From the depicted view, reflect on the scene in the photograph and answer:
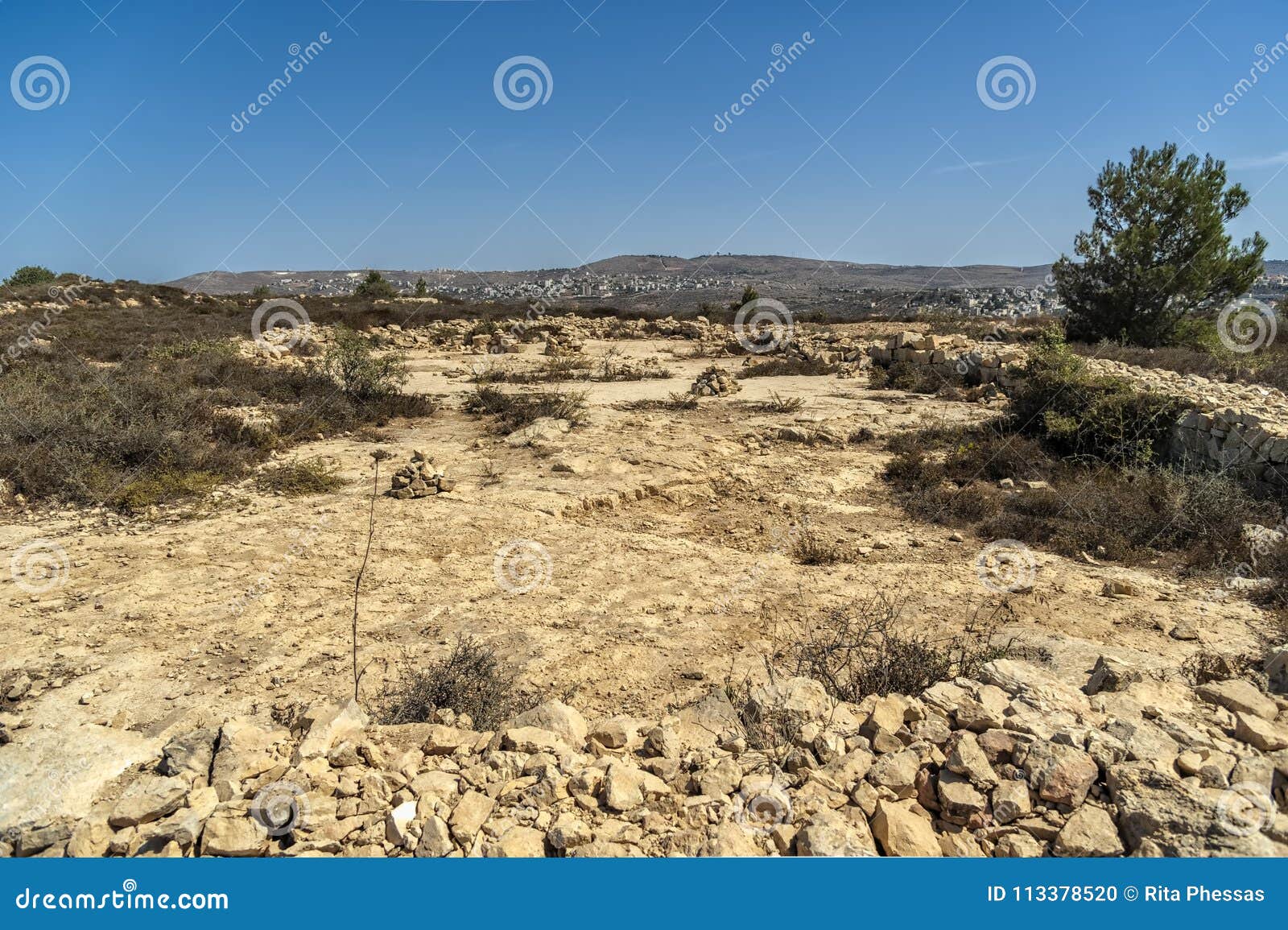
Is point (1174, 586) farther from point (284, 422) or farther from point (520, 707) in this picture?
point (284, 422)

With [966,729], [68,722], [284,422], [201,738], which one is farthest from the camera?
[284,422]

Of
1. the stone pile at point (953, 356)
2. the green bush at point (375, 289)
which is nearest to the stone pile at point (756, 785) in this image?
the stone pile at point (953, 356)

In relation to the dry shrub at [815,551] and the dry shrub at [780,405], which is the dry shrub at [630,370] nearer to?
the dry shrub at [780,405]

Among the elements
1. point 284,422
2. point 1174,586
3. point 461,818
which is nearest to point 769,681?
point 461,818

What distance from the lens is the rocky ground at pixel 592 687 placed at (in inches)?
102

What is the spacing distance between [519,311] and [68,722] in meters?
28.4

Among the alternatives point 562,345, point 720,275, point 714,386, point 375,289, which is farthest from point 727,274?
point 714,386

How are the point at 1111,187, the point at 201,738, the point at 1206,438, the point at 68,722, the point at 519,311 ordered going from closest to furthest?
the point at 201,738
the point at 68,722
the point at 1206,438
the point at 1111,187
the point at 519,311

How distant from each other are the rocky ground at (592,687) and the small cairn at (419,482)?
0.22 ft

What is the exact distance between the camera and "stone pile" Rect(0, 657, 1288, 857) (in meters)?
2.50

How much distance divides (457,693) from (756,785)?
185 centimetres

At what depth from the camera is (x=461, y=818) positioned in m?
2.65

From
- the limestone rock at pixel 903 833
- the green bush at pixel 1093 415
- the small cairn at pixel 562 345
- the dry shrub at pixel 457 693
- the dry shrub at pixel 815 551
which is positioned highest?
the small cairn at pixel 562 345

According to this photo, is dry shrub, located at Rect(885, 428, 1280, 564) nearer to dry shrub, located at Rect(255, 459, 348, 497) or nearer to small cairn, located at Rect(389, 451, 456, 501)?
small cairn, located at Rect(389, 451, 456, 501)
